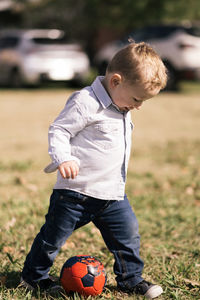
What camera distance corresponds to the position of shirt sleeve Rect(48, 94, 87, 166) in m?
2.86

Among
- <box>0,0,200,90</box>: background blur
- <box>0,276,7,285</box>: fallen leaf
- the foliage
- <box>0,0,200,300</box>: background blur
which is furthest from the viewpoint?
the foliage

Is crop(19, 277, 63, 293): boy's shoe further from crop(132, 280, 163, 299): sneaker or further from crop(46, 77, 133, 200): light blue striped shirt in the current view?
crop(46, 77, 133, 200): light blue striped shirt

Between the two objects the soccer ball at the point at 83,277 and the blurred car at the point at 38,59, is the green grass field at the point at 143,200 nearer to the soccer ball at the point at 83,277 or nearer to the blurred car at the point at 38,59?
the soccer ball at the point at 83,277

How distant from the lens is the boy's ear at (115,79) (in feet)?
9.41

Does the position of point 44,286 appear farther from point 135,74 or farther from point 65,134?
point 135,74

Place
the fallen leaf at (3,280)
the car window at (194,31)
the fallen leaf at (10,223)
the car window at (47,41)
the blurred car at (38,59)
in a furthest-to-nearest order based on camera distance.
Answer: the car window at (47,41) < the blurred car at (38,59) < the car window at (194,31) < the fallen leaf at (10,223) < the fallen leaf at (3,280)

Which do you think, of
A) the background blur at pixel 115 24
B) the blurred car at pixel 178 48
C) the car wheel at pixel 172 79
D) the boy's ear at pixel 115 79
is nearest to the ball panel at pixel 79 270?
the boy's ear at pixel 115 79

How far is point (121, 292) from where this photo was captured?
3285 mm

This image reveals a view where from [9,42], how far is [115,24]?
6.62 meters

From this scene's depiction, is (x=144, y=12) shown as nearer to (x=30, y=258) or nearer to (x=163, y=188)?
(x=163, y=188)

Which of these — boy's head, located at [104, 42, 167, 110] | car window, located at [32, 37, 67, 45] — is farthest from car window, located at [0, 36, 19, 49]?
boy's head, located at [104, 42, 167, 110]

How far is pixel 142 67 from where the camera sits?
9.23ft

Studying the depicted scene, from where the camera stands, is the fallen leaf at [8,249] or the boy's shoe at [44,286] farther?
the fallen leaf at [8,249]

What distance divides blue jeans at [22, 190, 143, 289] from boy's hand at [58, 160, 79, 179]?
21cm
